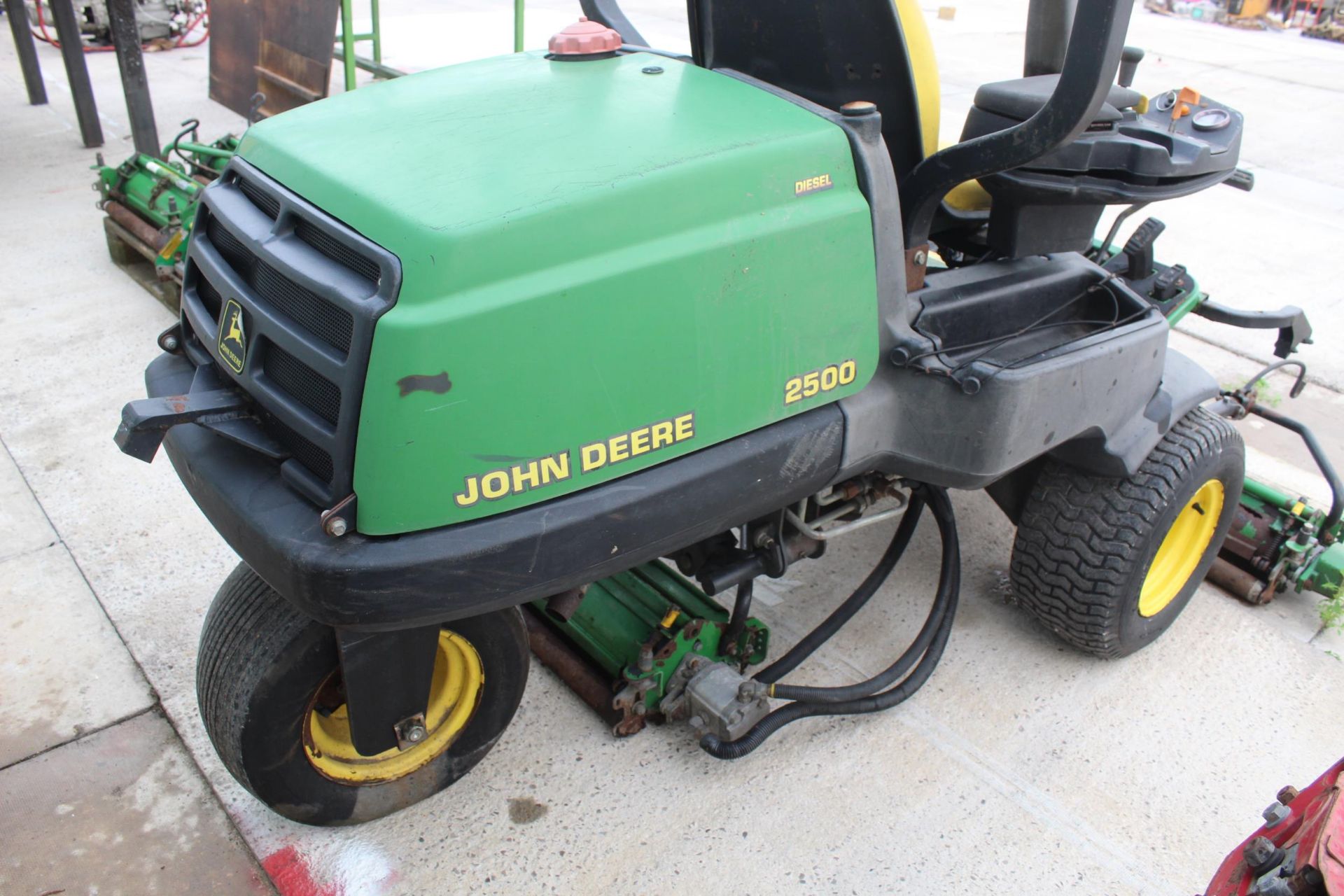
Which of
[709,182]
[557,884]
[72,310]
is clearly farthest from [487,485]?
[72,310]

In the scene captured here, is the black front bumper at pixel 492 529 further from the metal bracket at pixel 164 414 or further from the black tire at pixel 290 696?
the black tire at pixel 290 696

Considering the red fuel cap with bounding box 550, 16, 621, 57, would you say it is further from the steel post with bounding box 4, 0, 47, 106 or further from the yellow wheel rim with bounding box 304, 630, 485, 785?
the steel post with bounding box 4, 0, 47, 106

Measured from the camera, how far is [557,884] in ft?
6.41

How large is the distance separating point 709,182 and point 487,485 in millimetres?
549

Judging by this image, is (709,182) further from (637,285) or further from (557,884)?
(557,884)

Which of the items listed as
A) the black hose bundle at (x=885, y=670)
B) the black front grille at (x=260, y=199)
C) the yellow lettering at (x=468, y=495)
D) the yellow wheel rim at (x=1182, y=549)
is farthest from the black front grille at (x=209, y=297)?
the yellow wheel rim at (x=1182, y=549)

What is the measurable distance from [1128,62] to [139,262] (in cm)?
389

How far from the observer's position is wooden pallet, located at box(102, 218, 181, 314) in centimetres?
409

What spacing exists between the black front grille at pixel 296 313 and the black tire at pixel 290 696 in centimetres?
38

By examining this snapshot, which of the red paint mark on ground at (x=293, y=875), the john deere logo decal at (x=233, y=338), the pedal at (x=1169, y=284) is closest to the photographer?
the john deere logo decal at (x=233, y=338)

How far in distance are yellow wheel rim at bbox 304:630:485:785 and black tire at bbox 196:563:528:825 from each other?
1cm

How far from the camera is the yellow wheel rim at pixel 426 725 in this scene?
1977 millimetres

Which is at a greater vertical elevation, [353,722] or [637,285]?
[637,285]

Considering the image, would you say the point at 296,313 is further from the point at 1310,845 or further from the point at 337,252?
the point at 1310,845
